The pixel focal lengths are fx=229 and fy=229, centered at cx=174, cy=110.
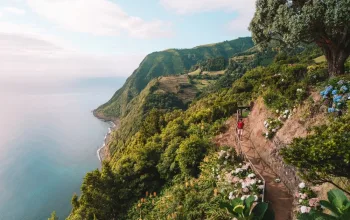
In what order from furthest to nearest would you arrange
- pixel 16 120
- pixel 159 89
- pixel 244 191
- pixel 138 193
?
pixel 16 120 → pixel 159 89 → pixel 138 193 → pixel 244 191

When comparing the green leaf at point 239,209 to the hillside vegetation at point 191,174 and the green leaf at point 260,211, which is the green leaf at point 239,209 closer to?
the hillside vegetation at point 191,174

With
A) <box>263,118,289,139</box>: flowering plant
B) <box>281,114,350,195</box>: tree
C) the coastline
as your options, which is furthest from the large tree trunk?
the coastline

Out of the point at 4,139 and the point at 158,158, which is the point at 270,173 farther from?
→ the point at 4,139

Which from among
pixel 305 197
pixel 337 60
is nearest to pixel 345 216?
pixel 305 197

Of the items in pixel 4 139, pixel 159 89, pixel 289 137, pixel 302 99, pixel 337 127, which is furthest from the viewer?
pixel 159 89

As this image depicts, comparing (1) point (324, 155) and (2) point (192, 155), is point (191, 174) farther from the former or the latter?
(1) point (324, 155)

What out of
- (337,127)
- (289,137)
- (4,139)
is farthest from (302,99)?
(4,139)

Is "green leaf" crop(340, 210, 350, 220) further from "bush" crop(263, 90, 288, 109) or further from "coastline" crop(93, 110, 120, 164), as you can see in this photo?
"coastline" crop(93, 110, 120, 164)
